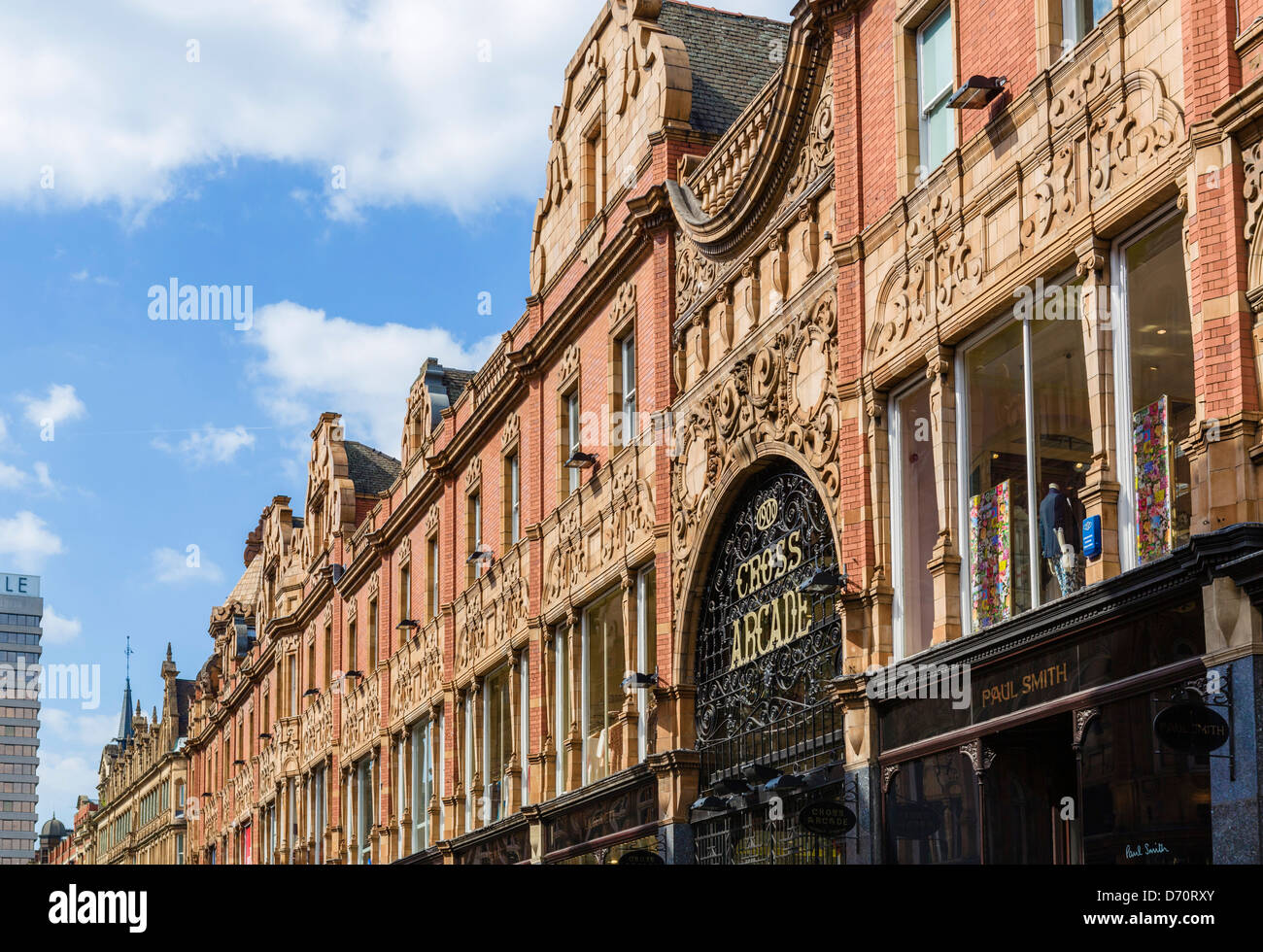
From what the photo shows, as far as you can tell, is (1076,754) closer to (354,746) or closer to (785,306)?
(785,306)

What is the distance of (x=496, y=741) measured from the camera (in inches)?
1387

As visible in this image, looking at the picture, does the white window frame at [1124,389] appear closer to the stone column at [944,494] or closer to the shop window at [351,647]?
the stone column at [944,494]

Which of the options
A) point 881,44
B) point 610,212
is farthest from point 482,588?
point 881,44

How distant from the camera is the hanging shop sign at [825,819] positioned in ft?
62.6

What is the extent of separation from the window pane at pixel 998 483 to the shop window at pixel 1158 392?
1760mm

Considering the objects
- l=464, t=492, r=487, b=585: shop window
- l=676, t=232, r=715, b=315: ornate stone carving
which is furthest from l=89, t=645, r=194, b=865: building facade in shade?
l=676, t=232, r=715, b=315: ornate stone carving

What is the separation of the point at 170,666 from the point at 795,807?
96996 mm

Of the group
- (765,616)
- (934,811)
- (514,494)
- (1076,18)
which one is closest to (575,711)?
(514,494)

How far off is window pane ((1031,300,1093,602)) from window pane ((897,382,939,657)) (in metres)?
2.14

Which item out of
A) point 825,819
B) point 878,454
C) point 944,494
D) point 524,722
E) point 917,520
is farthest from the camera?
point 524,722

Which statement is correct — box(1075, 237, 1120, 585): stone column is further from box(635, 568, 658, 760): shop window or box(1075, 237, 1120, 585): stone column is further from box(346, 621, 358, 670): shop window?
box(346, 621, 358, 670): shop window

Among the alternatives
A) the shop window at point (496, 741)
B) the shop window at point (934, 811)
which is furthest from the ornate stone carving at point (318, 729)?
the shop window at point (934, 811)

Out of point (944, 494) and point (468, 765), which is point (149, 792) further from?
point (944, 494)

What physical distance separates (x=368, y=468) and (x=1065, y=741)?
39.0 m
